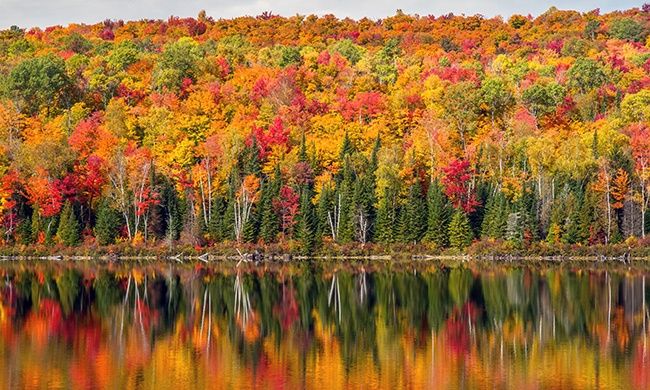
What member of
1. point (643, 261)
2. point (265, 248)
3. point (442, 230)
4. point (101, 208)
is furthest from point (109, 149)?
point (643, 261)

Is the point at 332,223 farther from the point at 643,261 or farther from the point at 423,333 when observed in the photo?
the point at 423,333

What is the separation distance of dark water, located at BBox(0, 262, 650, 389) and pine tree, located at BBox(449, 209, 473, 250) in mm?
17433

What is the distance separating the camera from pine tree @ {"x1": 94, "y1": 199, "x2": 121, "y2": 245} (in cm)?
8831

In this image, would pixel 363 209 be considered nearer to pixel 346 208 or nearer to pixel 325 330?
pixel 346 208

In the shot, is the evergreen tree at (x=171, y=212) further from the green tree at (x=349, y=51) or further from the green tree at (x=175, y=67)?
the green tree at (x=349, y=51)

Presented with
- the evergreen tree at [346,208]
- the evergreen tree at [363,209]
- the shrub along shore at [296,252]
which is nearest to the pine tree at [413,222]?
the shrub along shore at [296,252]

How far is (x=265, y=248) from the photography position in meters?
87.6

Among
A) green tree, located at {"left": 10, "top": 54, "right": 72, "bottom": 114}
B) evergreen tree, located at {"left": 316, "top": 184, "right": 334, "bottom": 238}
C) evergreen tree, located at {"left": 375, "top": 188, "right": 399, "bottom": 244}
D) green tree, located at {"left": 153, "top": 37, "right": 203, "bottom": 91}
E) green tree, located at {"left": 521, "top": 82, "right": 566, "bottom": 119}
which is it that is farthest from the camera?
green tree, located at {"left": 153, "top": 37, "right": 203, "bottom": 91}

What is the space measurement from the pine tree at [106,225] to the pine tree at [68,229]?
5.88 feet

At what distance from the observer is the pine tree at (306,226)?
8788cm

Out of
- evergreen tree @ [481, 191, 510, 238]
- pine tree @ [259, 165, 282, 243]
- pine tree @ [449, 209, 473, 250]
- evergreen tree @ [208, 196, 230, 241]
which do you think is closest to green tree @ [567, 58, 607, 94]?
evergreen tree @ [481, 191, 510, 238]

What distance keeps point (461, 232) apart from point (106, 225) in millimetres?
29171

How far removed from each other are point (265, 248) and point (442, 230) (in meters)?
14.6

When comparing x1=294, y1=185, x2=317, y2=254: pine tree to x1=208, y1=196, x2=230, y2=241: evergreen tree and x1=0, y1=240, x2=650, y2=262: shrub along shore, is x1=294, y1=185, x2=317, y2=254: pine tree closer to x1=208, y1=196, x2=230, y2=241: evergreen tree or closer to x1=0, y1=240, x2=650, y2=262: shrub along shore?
x1=0, y1=240, x2=650, y2=262: shrub along shore
